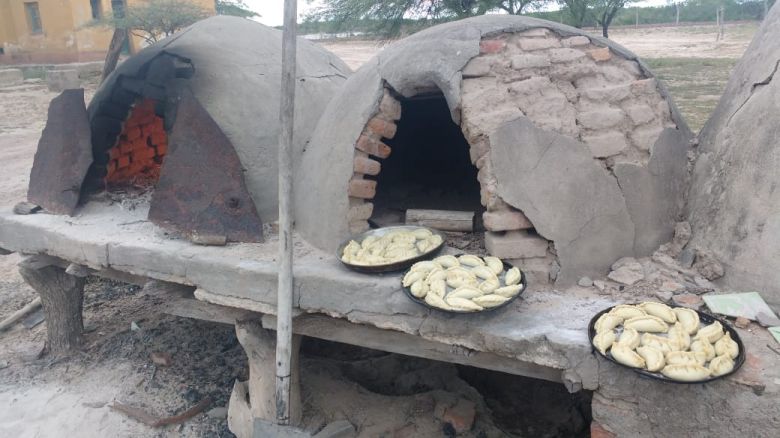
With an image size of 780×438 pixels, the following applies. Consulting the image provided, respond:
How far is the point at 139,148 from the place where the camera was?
5.04 m

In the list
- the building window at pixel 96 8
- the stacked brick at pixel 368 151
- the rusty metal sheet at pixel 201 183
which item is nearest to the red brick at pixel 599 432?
the stacked brick at pixel 368 151

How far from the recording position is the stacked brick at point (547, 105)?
3.04m

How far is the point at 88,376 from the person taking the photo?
172 inches

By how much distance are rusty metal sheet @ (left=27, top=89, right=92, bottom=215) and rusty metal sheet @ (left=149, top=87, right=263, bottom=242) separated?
88 centimetres

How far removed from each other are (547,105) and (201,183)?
2.04 m

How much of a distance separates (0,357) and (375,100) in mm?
3485

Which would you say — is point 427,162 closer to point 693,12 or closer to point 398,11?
point 398,11

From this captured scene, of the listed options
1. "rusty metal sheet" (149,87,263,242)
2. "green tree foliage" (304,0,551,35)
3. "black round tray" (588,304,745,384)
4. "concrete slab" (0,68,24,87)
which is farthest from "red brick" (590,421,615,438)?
"concrete slab" (0,68,24,87)

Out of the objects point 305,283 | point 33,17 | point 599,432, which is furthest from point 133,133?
point 33,17

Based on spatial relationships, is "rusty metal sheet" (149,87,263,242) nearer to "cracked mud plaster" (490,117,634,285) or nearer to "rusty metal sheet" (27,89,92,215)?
"rusty metal sheet" (27,89,92,215)

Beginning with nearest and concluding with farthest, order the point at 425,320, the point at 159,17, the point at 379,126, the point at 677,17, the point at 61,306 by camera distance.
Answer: the point at 425,320
the point at 379,126
the point at 61,306
the point at 159,17
the point at 677,17

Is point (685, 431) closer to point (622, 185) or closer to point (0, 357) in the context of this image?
point (622, 185)

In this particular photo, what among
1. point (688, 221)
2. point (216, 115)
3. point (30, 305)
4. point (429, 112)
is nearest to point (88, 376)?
point (30, 305)

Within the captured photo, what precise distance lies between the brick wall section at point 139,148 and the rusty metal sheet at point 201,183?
996 mm
